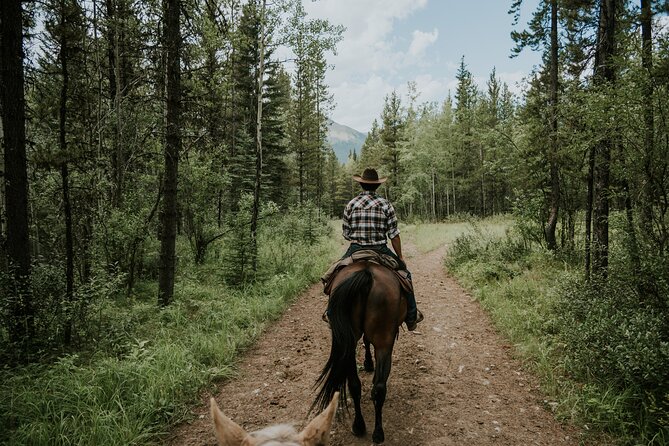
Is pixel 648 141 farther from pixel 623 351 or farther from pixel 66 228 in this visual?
pixel 66 228

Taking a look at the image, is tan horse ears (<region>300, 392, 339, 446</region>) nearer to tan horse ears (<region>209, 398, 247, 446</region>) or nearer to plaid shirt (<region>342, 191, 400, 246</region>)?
tan horse ears (<region>209, 398, 247, 446</region>)

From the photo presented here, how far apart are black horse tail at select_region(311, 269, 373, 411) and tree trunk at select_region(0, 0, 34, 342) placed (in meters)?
5.03

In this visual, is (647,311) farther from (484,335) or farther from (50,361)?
(50,361)

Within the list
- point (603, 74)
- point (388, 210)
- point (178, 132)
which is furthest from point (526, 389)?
point (178, 132)

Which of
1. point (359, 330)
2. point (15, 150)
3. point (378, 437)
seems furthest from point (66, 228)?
point (378, 437)

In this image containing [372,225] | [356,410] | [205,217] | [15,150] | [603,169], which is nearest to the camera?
[356,410]

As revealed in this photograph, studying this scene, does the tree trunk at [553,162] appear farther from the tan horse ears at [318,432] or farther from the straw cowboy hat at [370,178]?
the tan horse ears at [318,432]

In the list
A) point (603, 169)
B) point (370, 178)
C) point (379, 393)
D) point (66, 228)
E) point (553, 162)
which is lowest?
point (379, 393)

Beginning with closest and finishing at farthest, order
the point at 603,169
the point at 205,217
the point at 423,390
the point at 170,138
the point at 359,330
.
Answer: the point at 359,330 < the point at 423,390 < the point at 603,169 < the point at 170,138 < the point at 205,217

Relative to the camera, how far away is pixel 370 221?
191 inches

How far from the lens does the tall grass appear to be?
3.81 meters

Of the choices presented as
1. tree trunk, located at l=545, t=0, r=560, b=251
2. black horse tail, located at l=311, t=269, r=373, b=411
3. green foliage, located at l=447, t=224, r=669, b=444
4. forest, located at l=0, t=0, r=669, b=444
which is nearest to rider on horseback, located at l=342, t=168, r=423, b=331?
black horse tail, located at l=311, t=269, r=373, b=411

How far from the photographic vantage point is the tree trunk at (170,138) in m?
7.09

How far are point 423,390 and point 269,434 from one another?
4302 millimetres
